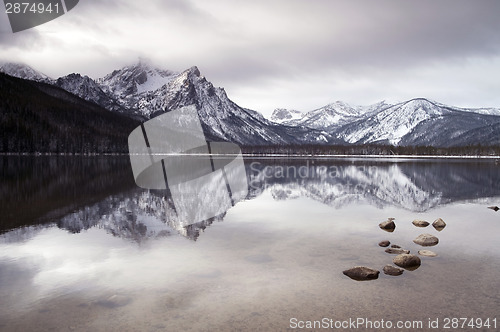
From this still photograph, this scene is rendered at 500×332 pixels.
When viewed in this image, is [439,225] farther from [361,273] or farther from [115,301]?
[115,301]

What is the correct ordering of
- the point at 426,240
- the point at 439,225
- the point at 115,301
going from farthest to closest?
1. the point at 439,225
2. the point at 426,240
3. the point at 115,301

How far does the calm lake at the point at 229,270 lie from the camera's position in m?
11.8

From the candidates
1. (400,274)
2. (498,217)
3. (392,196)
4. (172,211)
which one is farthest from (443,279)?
(392,196)

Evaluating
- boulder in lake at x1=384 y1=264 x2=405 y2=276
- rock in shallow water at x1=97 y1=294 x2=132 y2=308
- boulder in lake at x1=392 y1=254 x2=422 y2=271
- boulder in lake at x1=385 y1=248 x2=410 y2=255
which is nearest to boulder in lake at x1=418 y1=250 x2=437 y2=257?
boulder in lake at x1=385 y1=248 x2=410 y2=255

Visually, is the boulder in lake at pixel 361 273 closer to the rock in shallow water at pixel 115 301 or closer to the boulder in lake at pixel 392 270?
the boulder in lake at pixel 392 270

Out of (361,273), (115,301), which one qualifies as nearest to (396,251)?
(361,273)

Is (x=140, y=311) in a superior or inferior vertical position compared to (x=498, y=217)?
superior

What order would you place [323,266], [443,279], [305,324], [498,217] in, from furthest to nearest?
[498,217]
[323,266]
[443,279]
[305,324]

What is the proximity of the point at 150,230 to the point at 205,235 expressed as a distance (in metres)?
4.37

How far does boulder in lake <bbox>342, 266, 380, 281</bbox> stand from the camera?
606 inches

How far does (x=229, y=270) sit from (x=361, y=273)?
6236 mm

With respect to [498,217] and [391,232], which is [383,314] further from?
[498,217]

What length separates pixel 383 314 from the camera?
12008mm

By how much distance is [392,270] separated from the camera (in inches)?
635
